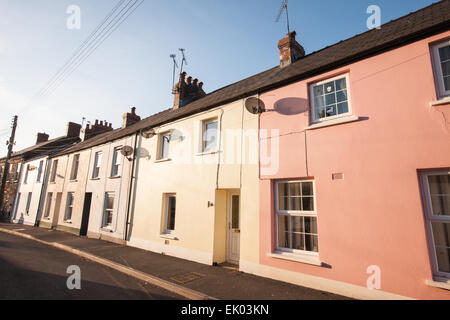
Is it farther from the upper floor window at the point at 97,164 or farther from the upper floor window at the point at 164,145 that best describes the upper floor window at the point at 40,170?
the upper floor window at the point at 164,145

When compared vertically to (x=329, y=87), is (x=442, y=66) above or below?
below

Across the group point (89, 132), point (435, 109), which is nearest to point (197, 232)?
point (435, 109)

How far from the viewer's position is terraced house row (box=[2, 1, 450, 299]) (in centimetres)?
461

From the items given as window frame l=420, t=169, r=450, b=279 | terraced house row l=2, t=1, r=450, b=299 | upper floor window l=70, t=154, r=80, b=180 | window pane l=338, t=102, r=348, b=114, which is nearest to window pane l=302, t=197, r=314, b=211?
terraced house row l=2, t=1, r=450, b=299

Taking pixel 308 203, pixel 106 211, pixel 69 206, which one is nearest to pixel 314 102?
pixel 308 203

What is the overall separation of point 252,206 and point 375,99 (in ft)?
14.4

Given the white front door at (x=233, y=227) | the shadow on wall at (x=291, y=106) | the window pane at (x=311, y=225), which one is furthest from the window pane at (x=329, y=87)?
the white front door at (x=233, y=227)

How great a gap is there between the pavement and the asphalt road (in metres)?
0.24

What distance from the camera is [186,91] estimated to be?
566 inches

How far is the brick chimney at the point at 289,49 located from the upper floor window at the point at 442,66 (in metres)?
5.05

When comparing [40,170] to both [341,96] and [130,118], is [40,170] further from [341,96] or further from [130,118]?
[341,96]

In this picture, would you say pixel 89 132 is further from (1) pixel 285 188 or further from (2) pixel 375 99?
(2) pixel 375 99

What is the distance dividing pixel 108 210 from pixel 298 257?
11655mm
